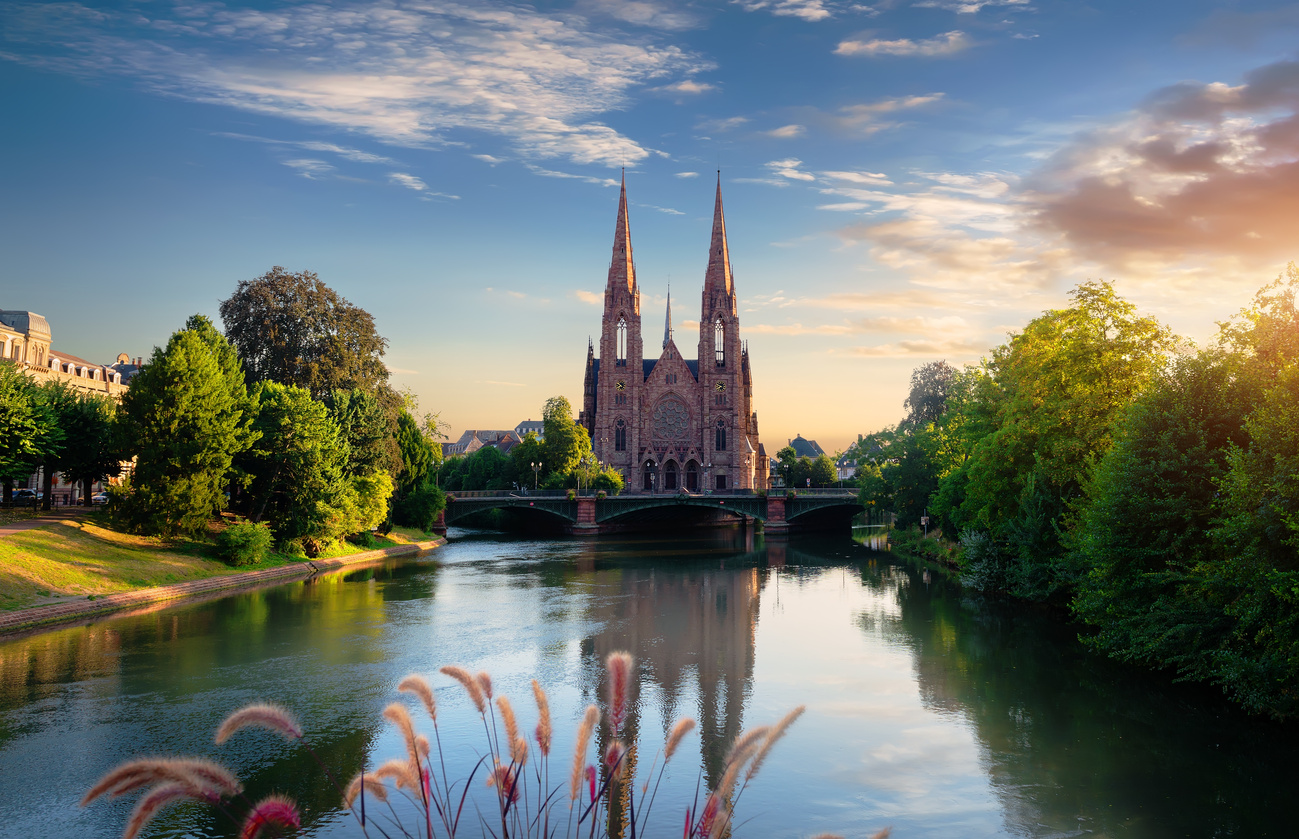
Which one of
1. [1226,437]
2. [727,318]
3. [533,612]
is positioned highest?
[727,318]

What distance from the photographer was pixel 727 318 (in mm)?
114875

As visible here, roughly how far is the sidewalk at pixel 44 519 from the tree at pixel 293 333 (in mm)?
15247

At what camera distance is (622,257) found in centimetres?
11500

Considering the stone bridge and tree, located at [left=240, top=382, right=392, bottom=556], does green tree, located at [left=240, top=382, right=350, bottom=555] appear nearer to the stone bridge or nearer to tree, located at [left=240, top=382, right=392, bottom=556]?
tree, located at [left=240, top=382, right=392, bottom=556]

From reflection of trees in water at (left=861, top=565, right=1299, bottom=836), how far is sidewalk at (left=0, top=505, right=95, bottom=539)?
35432 mm

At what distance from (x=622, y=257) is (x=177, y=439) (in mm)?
79790

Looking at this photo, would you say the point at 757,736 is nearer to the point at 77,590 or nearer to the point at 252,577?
the point at 77,590

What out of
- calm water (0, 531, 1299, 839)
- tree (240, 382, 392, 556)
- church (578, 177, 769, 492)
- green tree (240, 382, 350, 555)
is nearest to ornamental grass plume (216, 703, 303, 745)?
calm water (0, 531, 1299, 839)

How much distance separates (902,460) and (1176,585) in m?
44.7

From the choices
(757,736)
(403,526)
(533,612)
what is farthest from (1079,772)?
(403,526)

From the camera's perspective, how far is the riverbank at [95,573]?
99.7 ft

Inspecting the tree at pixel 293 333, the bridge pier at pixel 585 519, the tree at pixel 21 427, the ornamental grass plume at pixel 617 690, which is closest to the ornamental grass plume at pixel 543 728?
the ornamental grass plume at pixel 617 690

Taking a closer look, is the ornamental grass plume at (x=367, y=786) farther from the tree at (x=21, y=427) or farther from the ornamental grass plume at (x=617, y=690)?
the tree at (x=21, y=427)

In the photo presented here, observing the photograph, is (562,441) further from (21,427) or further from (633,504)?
(21,427)
